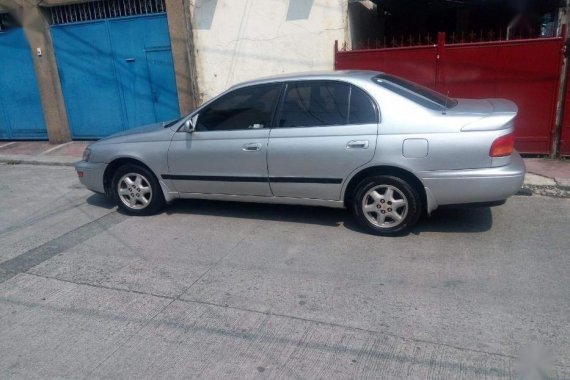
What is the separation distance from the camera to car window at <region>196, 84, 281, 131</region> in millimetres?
4949

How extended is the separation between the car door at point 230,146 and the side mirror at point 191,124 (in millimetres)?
33

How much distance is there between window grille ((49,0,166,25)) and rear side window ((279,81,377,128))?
5.36m

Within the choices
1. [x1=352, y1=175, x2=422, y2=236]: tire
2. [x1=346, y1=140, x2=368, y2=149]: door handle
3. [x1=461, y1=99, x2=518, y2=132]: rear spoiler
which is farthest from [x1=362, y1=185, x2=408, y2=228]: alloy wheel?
[x1=461, y1=99, x2=518, y2=132]: rear spoiler

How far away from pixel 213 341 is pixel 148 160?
2.85 meters

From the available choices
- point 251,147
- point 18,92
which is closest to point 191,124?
point 251,147

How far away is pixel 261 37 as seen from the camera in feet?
27.3

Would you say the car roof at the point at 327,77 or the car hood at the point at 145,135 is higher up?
the car roof at the point at 327,77

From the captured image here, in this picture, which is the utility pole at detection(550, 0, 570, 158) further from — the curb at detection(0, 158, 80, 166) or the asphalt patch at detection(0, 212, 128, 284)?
the curb at detection(0, 158, 80, 166)

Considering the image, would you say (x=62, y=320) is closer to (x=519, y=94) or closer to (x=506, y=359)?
(x=506, y=359)

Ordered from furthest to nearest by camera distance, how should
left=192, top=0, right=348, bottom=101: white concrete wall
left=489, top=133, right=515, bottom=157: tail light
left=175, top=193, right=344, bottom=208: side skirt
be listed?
1. left=192, top=0, right=348, bottom=101: white concrete wall
2. left=175, top=193, right=344, bottom=208: side skirt
3. left=489, top=133, right=515, bottom=157: tail light

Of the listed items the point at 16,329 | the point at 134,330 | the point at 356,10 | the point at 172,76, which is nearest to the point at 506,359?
the point at 134,330

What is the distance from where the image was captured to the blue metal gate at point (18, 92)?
406 inches

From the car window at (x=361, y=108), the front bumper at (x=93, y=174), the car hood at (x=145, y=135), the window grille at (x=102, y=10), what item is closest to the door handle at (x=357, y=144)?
the car window at (x=361, y=108)

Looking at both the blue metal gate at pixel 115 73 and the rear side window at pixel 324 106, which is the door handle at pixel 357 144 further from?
the blue metal gate at pixel 115 73
